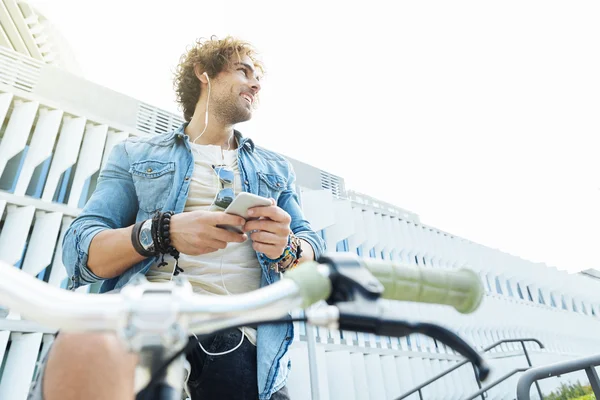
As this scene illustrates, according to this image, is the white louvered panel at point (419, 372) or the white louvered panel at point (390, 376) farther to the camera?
the white louvered panel at point (419, 372)

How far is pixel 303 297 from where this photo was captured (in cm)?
40

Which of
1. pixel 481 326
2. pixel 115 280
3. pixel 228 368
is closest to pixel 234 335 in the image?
pixel 228 368

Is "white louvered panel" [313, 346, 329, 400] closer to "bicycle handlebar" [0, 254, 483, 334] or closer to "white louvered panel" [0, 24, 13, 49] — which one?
"bicycle handlebar" [0, 254, 483, 334]

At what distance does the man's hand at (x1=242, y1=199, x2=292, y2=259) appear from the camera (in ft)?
2.68

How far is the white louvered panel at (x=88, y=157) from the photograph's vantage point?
14.7 feet

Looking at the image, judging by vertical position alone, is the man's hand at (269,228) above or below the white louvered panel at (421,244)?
below

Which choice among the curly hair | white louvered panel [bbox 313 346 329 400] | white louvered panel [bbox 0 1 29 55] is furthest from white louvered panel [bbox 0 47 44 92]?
white louvered panel [bbox 313 346 329 400]

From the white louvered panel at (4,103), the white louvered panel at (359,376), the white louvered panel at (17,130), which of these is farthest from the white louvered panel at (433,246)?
the white louvered panel at (4,103)

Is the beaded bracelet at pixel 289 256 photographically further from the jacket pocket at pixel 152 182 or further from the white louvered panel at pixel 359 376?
the white louvered panel at pixel 359 376

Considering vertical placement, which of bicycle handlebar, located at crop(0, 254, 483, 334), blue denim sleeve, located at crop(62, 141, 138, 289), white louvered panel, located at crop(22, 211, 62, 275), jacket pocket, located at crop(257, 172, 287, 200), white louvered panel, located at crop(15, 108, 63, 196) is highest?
white louvered panel, located at crop(15, 108, 63, 196)

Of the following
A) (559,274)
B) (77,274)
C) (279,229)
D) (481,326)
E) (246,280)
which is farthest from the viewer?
(559,274)

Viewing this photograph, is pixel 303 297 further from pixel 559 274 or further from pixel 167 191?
pixel 559 274

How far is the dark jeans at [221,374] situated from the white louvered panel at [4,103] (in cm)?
451

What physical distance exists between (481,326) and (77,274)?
9409 millimetres
